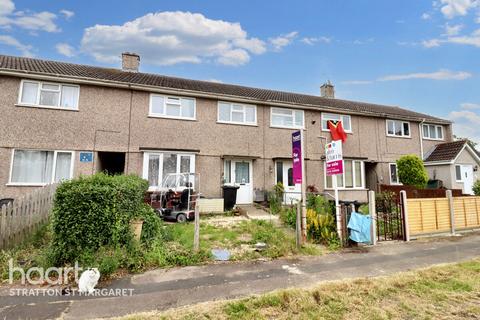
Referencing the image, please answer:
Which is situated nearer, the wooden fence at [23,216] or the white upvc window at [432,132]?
the wooden fence at [23,216]

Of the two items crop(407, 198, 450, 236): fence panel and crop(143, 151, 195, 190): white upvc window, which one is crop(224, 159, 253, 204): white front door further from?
crop(407, 198, 450, 236): fence panel

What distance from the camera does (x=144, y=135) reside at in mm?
12180

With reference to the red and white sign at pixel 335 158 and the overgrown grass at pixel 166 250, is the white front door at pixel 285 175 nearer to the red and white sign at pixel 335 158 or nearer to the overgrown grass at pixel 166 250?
the overgrown grass at pixel 166 250

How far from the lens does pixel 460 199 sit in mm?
9508

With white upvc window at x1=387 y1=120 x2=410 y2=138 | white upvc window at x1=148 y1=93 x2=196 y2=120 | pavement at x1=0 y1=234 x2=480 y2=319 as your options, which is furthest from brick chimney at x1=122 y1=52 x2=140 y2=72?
white upvc window at x1=387 y1=120 x2=410 y2=138

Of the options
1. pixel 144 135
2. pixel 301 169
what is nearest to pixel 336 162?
pixel 301 169

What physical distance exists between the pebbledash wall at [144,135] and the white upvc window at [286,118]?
0.29 meters

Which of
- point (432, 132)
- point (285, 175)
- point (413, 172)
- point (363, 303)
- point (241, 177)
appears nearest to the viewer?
point (363, 303)

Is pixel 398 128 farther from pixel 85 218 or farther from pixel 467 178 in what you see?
pixel 85 218

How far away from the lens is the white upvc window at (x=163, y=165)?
12.0 meters

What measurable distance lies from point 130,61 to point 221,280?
598 inches

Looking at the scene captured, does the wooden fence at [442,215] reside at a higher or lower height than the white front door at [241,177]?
lower

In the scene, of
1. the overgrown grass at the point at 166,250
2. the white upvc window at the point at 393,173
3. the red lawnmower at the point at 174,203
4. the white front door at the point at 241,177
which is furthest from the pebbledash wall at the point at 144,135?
the overgrown grass at the point at 166,250

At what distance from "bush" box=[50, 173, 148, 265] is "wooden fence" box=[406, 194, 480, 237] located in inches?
345
